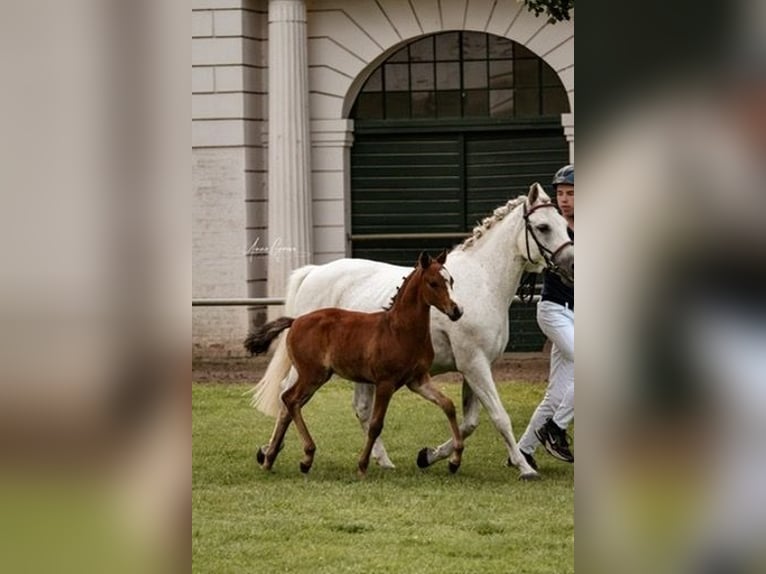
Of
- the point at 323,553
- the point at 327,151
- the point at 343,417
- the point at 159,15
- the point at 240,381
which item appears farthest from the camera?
the point at 327,151

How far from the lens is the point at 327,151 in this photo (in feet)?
50.3

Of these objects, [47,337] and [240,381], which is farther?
[240,381]

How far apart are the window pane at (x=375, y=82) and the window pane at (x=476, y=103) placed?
0.92 m

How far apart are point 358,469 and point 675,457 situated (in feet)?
21.2

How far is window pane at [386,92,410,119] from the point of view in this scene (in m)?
15.4

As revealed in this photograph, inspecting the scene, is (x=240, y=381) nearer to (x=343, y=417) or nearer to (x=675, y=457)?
(x=343, y=417)

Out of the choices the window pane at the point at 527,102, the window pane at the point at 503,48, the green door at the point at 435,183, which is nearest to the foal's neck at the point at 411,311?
the green door at the point at 435,183

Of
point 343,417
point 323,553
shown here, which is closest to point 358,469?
point 323,553

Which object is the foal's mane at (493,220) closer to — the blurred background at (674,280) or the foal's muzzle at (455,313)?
the foal's muzzle at (455,313)

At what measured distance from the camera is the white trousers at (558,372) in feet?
23.1

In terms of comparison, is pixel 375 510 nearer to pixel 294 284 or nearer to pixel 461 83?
pixel 294 284

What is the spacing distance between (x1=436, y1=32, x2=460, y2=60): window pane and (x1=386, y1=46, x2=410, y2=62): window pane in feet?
1.10

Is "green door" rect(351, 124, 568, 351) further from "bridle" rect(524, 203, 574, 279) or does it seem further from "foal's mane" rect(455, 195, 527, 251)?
"bridle" rect(524, 203, 574, 279)

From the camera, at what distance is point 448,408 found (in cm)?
697
